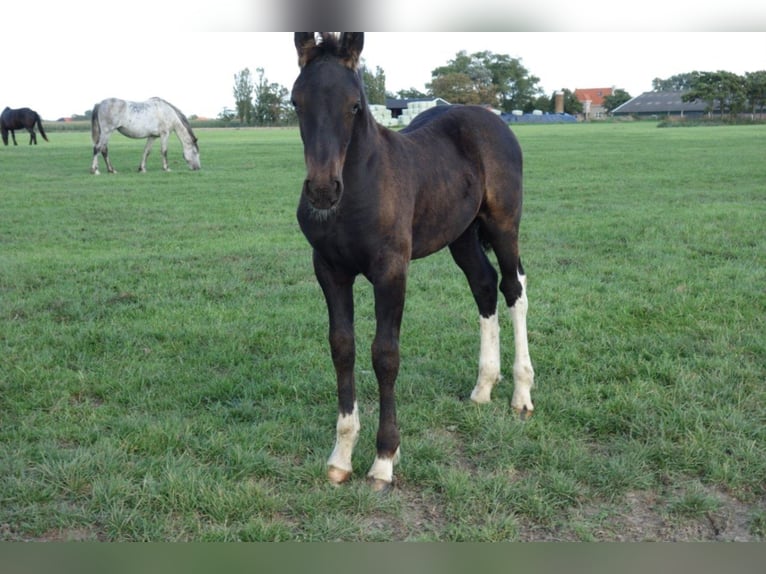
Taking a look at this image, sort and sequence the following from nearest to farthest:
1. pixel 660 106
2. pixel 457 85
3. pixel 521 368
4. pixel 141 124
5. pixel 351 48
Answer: pixel 351 48, pixel 521 368, pixel 457 85, pixel 141 124, pixel 660 106

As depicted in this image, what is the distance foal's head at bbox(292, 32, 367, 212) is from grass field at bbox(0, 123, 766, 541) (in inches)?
62.3

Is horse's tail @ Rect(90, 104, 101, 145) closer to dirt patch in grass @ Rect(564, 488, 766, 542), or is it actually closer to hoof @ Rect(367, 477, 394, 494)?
hoof @ Rect(367, 477, 394, 494)

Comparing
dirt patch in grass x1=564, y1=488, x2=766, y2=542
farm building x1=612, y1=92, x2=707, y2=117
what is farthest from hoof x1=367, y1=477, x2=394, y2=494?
farm building x1=612, y1=92, x2=707, y2=117

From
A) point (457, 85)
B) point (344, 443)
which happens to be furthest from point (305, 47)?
point (457, 85)

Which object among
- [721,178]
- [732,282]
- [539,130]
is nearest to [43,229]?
[732,282]

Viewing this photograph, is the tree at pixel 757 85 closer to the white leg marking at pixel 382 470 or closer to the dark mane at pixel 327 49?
the dark mane at pixel 327 49

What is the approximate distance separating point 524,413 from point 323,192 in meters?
2.41

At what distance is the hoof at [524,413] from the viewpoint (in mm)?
4156

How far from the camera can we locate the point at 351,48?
2484 mm

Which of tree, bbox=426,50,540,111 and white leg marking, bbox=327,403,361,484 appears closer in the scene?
white leg marking, bbox=327,403,361,484

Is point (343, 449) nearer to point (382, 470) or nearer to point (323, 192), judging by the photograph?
point (382, 470)

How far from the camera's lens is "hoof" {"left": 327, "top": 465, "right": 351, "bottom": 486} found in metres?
3.42

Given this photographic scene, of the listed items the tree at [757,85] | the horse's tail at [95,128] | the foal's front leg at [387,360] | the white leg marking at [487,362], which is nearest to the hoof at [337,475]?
the foal's front leg at [387,360]

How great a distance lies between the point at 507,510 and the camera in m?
3.12
